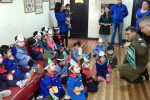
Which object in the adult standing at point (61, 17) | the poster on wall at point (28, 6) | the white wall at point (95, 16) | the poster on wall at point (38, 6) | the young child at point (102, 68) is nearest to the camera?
the young child at point (102, 68)

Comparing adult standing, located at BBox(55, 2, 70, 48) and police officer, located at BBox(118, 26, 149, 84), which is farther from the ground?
adult standing, located at BBox(55, 2, 70, 48)

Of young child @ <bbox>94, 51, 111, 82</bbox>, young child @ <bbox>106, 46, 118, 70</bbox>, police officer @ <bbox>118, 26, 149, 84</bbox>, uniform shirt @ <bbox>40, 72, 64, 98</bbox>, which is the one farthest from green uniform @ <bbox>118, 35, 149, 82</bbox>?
uniform shirt @ <bbox>40, 72, 64, 98</bbox>

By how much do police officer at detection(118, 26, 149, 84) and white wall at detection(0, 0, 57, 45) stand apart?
2.23 m

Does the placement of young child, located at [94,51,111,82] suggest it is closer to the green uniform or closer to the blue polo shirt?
the green uniform

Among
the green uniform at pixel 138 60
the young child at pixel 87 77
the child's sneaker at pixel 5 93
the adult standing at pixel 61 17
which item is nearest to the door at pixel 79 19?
the adult standing at pixel 61 17

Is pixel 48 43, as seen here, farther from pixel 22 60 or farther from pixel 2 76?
pixel 2 76

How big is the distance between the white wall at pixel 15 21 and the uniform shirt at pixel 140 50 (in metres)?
2.33

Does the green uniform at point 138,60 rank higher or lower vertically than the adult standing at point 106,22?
lower

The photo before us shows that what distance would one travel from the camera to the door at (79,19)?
20.5 ft

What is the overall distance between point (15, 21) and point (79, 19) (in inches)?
145

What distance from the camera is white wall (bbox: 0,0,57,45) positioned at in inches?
110

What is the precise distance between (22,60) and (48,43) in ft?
3.77

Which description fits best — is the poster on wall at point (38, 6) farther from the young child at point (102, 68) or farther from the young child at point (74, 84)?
the young child at point (74, 84)

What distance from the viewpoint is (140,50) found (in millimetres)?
2662
